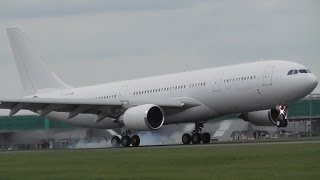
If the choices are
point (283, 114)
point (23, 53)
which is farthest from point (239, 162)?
point (23, 53)

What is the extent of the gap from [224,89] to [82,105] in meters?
9.49

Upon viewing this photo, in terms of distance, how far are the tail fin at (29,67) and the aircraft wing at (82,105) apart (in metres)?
9.57

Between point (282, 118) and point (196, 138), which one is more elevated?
point (282, 118)

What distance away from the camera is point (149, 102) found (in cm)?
5803

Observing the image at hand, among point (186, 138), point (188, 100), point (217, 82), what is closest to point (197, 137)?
point (186, 138)

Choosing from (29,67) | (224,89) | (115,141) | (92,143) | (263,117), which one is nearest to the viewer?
(224,89)

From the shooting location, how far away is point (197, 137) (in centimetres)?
5731

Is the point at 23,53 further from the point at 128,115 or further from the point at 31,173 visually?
the point at 31,173

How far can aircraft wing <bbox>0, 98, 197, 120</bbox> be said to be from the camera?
56.6 metres

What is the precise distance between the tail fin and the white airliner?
4.90 m

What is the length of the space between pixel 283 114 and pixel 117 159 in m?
19.6

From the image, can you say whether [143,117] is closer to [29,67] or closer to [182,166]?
[29,67]

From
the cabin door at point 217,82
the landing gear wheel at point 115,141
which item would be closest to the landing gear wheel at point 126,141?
the landing gear wheel at point 115,141

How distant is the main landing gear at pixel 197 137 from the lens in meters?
57.3
